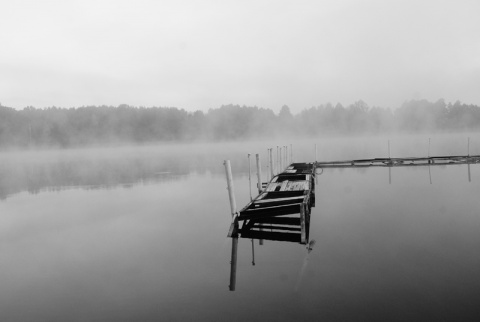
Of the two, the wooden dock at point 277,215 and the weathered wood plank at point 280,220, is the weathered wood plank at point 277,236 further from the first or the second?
the weathered wood plank at point 280,220

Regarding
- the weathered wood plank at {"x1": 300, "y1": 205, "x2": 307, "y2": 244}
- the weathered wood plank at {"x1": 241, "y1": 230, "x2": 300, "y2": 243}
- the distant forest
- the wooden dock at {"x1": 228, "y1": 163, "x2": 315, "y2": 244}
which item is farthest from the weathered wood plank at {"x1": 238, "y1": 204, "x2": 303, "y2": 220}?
the distant forest

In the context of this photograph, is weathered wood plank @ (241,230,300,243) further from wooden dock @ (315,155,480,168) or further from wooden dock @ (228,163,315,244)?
wooden dock @ (315,155,480,168)

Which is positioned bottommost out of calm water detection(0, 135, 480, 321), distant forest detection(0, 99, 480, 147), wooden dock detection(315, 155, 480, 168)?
calm water detection(0, 135, 480, 321)

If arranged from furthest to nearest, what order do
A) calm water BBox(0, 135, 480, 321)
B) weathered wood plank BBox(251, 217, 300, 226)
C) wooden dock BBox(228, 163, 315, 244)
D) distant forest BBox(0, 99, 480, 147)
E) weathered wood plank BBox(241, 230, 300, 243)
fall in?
1. distant forest BBox(0, 99, 480, 147)
2. weathered wood plank BBox(251, 217, 300, 226)
3. wooden dock BBox(228, 163, 315, 244)
4. weathered wood plank BBox(241, 230, 300, 243)
5. calm water BBox(0, 135, 480, 321)

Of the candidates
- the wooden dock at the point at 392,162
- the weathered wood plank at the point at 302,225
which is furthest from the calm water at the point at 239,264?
the wooden dock at the point at 392,162

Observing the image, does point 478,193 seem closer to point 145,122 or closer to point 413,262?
point 413,262

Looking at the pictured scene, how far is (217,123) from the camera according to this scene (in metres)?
191

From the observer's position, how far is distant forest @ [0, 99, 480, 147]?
158 metres

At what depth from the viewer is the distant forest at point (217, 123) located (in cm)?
15812

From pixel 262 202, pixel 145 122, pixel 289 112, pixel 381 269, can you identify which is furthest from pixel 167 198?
pixel 289 112

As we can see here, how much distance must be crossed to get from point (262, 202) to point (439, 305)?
22.5 feet

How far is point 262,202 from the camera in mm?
13711

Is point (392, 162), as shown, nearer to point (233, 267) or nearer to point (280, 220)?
point (280, 220)

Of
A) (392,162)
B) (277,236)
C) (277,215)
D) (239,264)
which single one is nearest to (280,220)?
(277,215)
